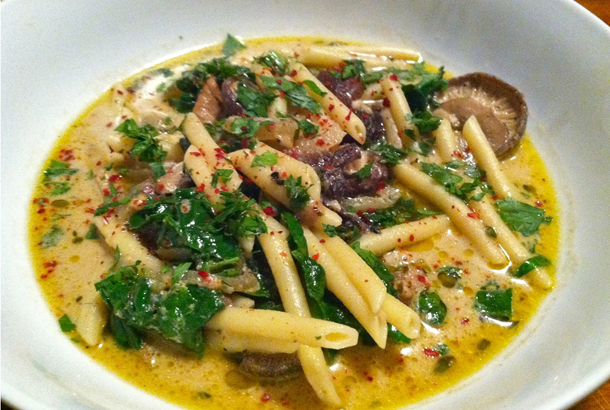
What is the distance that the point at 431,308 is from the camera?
2.42 metres

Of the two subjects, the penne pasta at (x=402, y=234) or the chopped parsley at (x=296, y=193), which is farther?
the penne pasta at (x=402, y=234)

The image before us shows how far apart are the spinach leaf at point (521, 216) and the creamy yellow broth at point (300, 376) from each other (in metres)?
0.07

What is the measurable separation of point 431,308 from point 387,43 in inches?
98.0

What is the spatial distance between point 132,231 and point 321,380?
1.19 m

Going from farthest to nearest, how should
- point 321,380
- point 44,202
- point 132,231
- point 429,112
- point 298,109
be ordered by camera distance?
point 429,112
point 298,109
point 44,202
point 132,231
point 321,380

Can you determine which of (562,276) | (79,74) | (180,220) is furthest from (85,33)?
(562,276)

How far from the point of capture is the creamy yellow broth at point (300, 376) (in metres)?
2.13

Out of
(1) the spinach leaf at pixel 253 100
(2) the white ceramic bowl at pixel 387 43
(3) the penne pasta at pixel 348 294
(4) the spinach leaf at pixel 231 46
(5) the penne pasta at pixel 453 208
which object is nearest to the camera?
(2) the white ceramic bowl at pixel 387 43

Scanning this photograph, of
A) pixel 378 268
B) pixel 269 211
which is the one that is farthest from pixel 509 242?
pixel 269 211

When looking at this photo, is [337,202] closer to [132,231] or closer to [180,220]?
[180,220]

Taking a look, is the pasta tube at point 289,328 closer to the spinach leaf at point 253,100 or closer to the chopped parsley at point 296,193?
the chopped parsley at point 296,193

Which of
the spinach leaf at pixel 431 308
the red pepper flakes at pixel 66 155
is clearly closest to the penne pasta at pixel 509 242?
the spinach leaf at pixel 431 308

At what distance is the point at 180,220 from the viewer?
2.30 m

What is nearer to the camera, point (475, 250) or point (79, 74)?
point (475, 250)
